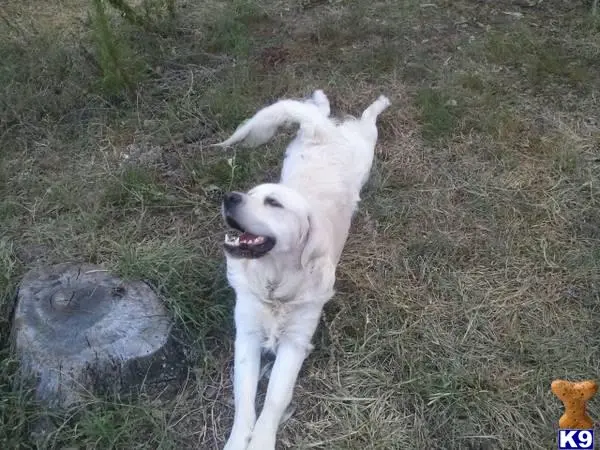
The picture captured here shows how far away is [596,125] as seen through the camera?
13.0 feet

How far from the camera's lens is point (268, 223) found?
7.50 feet

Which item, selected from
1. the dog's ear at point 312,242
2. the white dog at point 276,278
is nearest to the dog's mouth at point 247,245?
the white dog at point 276,278

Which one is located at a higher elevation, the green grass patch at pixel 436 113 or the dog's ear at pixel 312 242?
the dog's ear at pixel 312 242

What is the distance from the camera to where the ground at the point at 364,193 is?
2.46 meters

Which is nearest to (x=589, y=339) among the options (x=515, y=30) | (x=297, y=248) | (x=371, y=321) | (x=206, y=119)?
(x=371, y=321)

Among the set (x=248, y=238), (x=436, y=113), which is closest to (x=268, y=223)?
(x=248, y=238)

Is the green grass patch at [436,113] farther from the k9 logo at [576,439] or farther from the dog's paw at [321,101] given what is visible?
the k9 logo at [576,439]

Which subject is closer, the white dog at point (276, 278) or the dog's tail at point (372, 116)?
the white dog at point (276, 278)

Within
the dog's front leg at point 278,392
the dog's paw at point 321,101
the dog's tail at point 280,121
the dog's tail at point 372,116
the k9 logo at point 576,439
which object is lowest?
the k9 logo at point 576,439

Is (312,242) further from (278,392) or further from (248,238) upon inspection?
(278,392)

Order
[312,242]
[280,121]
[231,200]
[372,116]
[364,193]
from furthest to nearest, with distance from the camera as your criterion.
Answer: [372,116], [364,193], [280,121], [312,242], [231,200]

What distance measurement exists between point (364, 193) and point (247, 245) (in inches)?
54.8

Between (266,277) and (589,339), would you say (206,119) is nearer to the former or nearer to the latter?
(266,277)

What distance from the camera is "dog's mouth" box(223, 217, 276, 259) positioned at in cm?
228
